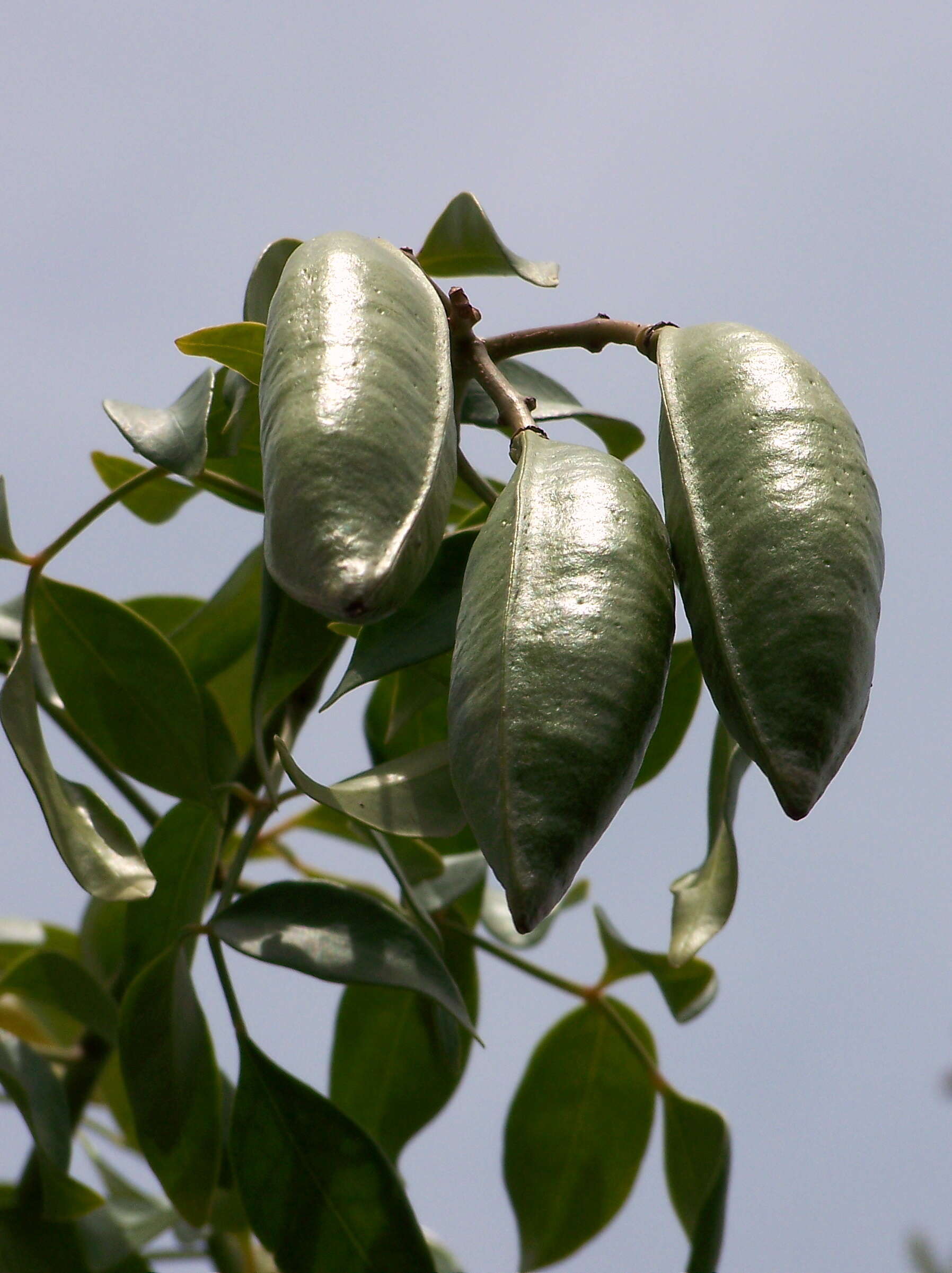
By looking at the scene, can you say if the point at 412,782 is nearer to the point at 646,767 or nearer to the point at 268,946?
the point at 268,946

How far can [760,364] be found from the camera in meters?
0.67

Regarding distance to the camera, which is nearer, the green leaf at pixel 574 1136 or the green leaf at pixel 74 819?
the green leaf at pixel 74 819

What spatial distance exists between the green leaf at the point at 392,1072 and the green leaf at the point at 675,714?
0.85ft

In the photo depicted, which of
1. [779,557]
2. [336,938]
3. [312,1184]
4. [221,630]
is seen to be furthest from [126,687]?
[779,557]

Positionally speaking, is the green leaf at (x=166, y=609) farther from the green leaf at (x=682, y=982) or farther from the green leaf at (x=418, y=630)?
the green leaf at (x=418, y=630)

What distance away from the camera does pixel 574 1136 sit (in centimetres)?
120

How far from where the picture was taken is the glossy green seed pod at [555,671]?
548 mm

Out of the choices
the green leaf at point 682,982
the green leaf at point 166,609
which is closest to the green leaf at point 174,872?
the green leaf at point 682,982

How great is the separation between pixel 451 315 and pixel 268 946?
426 mm

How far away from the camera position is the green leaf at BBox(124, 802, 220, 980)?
108cm

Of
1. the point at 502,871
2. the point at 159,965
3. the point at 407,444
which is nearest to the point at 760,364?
the point at 407,444

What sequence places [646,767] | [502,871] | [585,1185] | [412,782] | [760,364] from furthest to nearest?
[585,1185]
[646,767]
[412,782]
[760,364]
[502,871]

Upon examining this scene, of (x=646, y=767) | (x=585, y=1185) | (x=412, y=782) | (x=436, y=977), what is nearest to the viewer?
(x=412, y=782)

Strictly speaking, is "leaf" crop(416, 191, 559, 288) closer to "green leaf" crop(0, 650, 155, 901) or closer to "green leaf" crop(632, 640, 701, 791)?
"green leaf" crop(632, 640, 701, 791)
